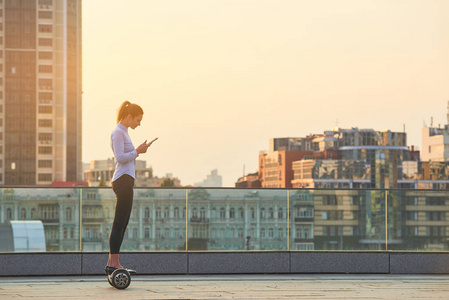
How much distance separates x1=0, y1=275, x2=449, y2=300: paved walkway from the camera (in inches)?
317

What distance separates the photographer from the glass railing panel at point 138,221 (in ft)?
35.4

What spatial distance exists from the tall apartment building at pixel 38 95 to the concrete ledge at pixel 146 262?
6187 inches

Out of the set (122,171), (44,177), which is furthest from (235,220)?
(44,177)

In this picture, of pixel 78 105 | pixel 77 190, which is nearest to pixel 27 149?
pixel 78 105

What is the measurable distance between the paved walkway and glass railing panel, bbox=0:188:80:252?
2.17 ft

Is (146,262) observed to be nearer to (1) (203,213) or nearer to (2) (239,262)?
(1) (203,213)

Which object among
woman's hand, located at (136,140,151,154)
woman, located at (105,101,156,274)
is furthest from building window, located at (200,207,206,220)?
woman's hand, located at (136,140,151,154)

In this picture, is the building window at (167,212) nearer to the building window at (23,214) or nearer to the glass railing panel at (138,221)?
the glass railing panel at (138,221)

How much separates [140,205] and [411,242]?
136 inches

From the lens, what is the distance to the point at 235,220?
11.2m

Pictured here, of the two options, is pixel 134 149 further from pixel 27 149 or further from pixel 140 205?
pixel 27 149

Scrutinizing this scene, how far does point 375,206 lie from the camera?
38.0 ft

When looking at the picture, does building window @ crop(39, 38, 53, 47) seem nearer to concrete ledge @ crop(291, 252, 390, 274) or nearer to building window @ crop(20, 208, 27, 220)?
building window @ crop(20, 208, 27, 220)

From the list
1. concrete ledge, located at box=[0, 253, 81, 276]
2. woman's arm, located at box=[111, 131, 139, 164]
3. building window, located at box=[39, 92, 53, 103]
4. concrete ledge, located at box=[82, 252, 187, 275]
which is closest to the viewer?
woman's arm, located at box=[111, 131, 139, 164]
